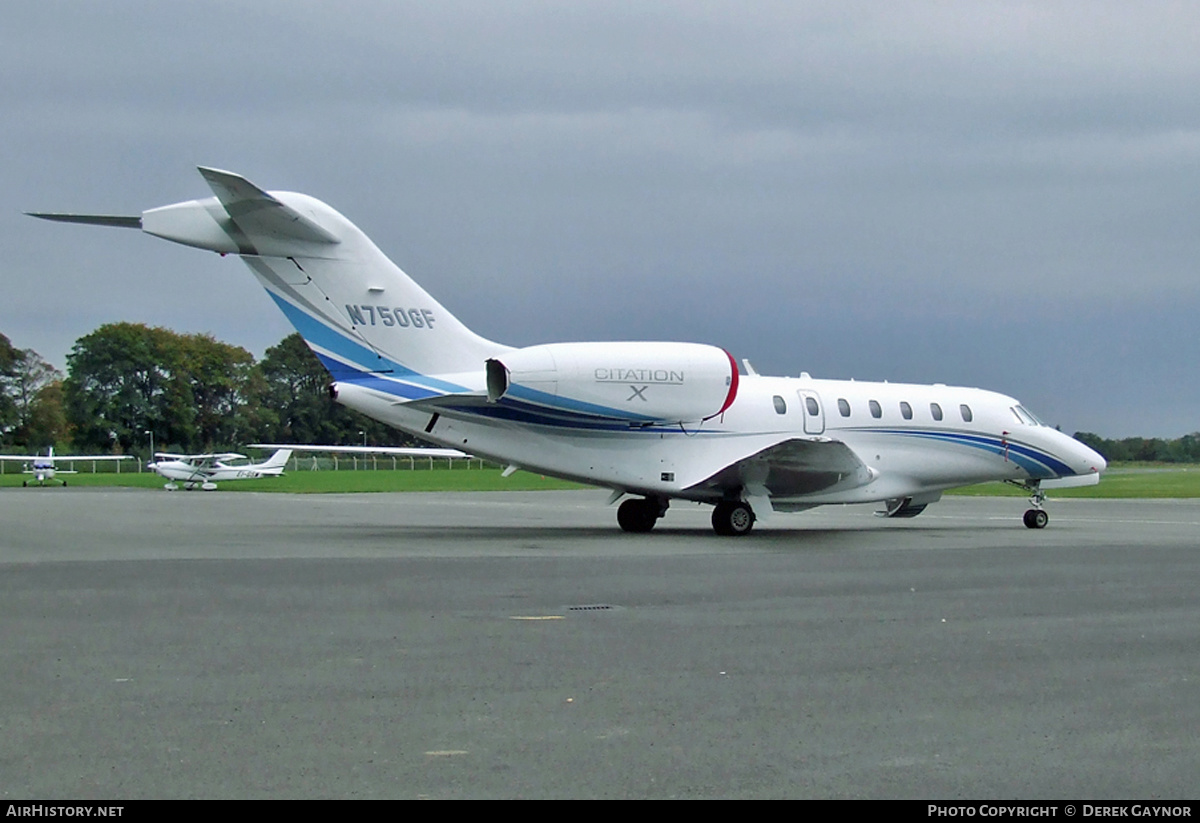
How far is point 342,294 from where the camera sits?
20969 millimetres

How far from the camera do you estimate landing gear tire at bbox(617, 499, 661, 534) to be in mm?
23859

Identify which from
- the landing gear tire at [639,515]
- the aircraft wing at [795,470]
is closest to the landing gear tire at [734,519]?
the aircraft wing at [795,470]

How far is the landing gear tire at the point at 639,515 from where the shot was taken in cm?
2386

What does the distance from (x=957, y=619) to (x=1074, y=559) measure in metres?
6.92

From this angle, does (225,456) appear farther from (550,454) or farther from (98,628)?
(98,628)

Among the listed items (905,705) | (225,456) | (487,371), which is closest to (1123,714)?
(905,705)

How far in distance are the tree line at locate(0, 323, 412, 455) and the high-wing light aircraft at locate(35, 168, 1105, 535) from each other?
2908 inches

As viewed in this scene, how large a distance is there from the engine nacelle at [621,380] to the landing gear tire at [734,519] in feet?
5.48

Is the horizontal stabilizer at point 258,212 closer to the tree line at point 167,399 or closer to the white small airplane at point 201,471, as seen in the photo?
the white small airplane at point 201,471

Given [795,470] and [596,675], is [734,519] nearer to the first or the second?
[795,470]

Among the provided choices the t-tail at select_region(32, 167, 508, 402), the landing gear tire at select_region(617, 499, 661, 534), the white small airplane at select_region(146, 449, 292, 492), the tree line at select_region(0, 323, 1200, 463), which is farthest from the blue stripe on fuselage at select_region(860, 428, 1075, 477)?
the tree line at select_region(0, 323, 1200, 463)

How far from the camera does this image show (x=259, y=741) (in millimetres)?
6250

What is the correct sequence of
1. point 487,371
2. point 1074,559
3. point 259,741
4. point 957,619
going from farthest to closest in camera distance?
1. point 487,371
2. point 1074,559
3. point 957,619
4. point 259,741

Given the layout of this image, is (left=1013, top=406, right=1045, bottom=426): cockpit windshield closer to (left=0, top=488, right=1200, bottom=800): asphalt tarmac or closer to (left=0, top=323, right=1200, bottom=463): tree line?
(left=0, top=488, right=1200, bottom=800): asphalt tarmac
